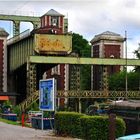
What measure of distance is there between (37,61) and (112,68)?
30.1 m

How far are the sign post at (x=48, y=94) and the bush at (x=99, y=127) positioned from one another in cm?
559

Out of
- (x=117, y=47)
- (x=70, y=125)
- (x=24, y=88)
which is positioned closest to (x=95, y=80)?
(x=117, y=47)

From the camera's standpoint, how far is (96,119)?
20.8 meters

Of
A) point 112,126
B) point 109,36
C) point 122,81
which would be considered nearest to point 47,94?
point 112,126

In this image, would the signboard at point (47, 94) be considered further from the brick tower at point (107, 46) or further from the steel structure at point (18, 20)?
the steel structure at point (18, 20)

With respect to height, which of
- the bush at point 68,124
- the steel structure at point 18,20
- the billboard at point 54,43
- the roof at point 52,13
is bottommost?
the bush at point 68,124

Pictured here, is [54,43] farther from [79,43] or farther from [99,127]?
[99,127]

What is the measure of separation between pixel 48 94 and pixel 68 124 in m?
3.95

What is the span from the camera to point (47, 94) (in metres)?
27.8

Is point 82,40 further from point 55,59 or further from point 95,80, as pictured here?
point 55,59

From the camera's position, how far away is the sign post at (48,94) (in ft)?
88.4

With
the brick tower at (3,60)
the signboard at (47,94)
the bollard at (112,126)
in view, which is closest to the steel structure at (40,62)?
the brick tower at (3,60)

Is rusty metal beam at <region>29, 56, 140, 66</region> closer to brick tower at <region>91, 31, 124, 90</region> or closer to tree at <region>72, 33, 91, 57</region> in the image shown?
brick tower at <region>91, 31, 124, 90</region>

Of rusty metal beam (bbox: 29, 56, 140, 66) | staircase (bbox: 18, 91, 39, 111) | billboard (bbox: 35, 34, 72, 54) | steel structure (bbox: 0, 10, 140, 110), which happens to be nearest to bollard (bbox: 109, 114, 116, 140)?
staircase (bbox: 18, 91, 39, 111)
